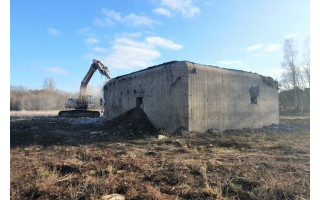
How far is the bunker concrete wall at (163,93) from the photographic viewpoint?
9773 mm

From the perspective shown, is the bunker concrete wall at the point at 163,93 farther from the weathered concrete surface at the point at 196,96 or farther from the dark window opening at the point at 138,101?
the dark window opening at the point at 138,101

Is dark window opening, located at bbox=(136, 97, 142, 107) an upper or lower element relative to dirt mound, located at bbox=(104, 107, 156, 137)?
upper

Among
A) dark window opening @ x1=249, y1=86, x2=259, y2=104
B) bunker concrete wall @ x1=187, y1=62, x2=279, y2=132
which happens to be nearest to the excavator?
bunker concrete wall @ x1=187, y1=62, x2=279, y2=132

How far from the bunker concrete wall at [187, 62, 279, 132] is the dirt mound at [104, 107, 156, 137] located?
213 centimetres

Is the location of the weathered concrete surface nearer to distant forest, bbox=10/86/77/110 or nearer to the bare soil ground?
the bare soil ground

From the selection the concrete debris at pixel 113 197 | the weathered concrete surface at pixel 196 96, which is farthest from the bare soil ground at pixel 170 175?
the weathered concrete surface at pixel 196 96

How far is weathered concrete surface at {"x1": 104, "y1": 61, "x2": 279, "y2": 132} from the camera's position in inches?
387

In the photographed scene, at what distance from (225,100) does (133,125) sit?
489cm

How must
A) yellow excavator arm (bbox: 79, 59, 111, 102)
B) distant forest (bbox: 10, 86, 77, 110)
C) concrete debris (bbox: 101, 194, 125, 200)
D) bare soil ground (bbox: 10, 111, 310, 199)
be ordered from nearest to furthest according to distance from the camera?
concrete debris (bbox: 101, 194, 125, 200)
bare soil ground (bbox: 10, 111, 310, 199)
yellow excavator arm (bbox: 79, 59, 111, 102)
distant forest (bbox: 10, 86, 77, 110)

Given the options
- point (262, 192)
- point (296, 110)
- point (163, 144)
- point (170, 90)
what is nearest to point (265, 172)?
point (262, 192)

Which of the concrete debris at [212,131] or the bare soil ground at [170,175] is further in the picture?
the concrete debris at [212,131]

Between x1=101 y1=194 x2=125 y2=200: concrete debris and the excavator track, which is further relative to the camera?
the excavator track
